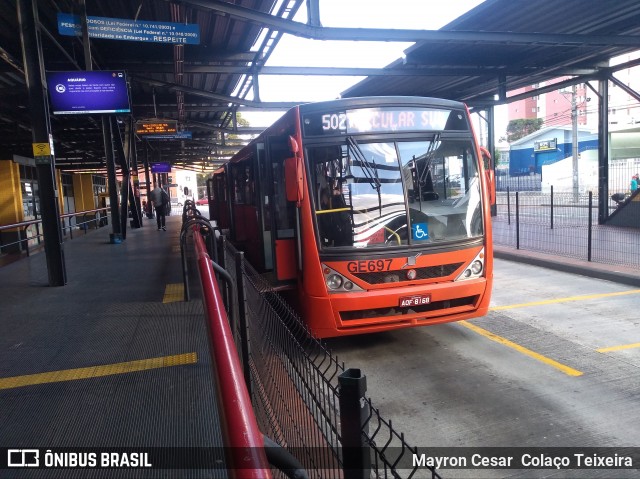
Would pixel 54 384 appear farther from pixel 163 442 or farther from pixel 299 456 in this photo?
pixel 299 456

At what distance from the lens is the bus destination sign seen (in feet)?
18.2

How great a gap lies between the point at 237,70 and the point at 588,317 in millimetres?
12770

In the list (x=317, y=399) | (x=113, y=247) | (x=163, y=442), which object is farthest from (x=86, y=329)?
(x=113, y=247)

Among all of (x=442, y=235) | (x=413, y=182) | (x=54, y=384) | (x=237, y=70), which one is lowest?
(x=54, y=384)

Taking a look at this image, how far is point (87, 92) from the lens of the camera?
412 inches

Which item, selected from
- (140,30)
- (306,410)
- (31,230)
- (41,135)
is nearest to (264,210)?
(41,135)

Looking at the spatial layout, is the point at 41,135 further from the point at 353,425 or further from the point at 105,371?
the point at 353,425

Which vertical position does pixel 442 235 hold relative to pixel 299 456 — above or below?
above

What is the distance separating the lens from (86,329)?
5.86 m

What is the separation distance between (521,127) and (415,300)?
9211 cm

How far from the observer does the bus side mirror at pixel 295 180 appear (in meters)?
5.37

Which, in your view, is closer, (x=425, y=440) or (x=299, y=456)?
(x=299, y=456)

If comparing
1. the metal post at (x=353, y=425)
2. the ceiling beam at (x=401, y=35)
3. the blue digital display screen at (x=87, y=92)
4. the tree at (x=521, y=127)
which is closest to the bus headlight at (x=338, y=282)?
the metal post at (x=353, y=425)

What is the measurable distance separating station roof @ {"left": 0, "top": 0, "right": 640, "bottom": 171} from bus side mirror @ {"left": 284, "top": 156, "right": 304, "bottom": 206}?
5.58 meters
